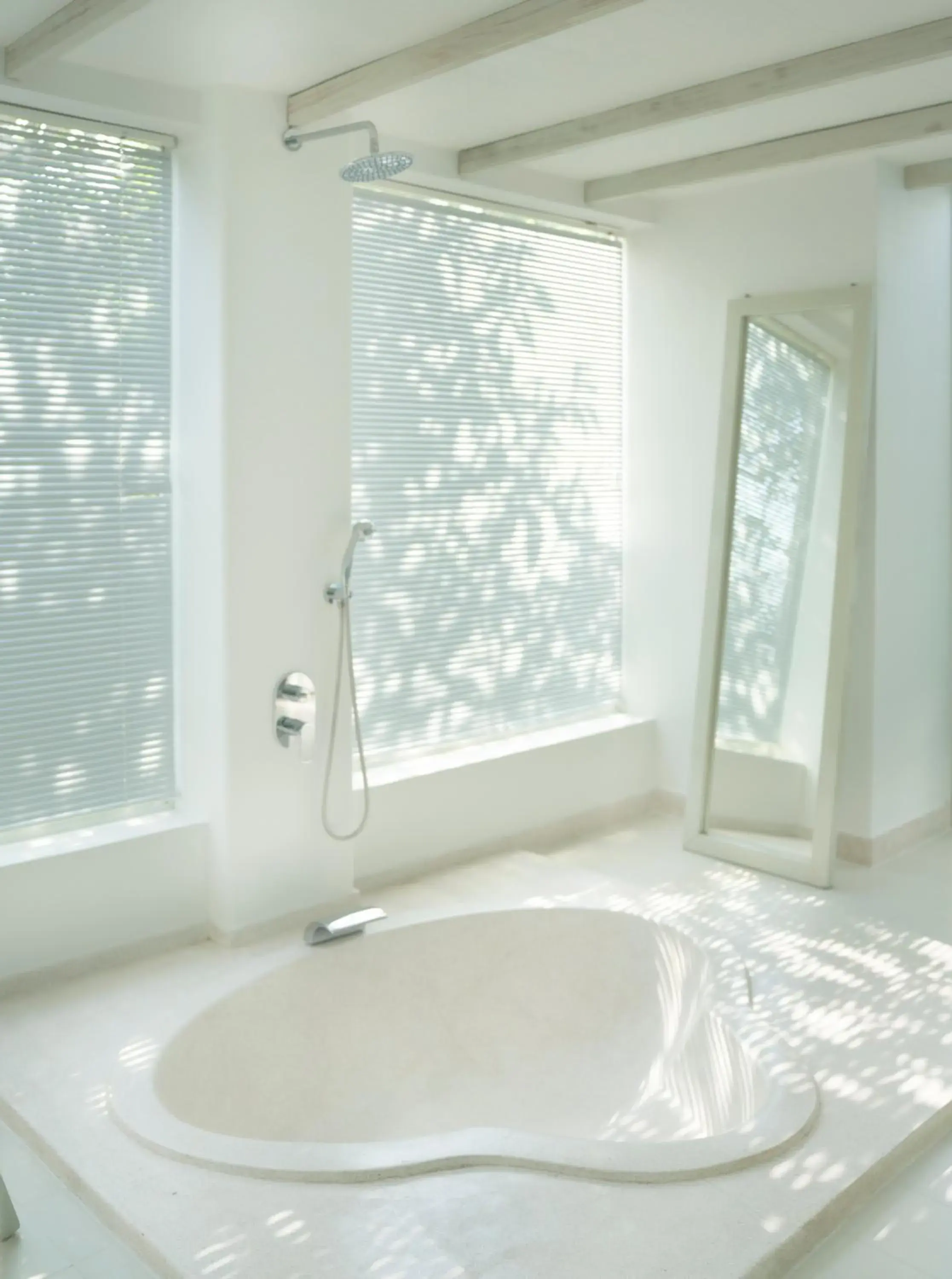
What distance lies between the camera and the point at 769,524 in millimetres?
4477

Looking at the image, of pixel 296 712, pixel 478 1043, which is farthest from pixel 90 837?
pixel 478 1043

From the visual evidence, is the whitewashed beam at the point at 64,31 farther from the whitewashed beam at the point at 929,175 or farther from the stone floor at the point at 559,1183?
the whitewashed beam at the point at 929,175

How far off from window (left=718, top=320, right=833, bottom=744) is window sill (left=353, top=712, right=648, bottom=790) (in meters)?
0.52

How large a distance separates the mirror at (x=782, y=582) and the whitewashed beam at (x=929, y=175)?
431 millimetres

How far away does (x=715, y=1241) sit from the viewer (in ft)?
7.47

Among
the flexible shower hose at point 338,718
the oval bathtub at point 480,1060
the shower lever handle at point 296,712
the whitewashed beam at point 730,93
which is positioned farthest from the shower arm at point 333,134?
the oval bathtub at point 480,1060

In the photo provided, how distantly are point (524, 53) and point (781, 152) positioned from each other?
1183 millimetres

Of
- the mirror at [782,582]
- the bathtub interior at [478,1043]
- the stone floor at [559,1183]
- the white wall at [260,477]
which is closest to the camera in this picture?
the stone floor at [559,1183]

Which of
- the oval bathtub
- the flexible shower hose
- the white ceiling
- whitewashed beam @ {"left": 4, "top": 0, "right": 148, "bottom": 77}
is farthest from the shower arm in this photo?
the oval bathtub

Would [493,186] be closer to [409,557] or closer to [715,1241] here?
[409,557]

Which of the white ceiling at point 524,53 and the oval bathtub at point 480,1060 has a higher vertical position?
the white ceiling at point 524,53

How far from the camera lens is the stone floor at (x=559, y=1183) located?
2.25 metres

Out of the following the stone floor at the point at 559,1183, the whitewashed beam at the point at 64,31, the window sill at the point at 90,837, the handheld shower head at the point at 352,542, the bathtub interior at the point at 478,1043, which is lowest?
the bathtub interior at the point at 478,1043

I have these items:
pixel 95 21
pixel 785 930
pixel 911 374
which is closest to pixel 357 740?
pixel 785 930
